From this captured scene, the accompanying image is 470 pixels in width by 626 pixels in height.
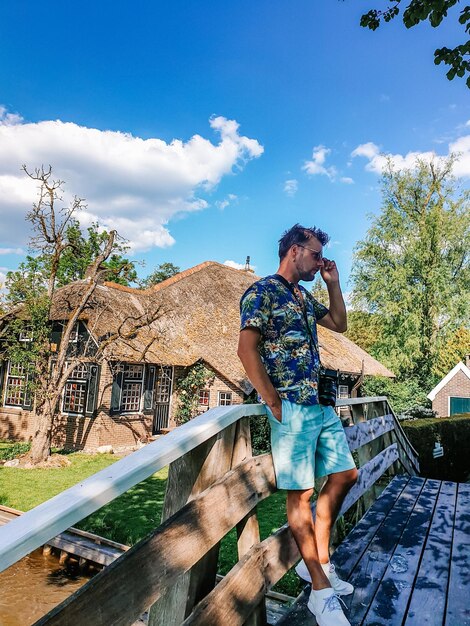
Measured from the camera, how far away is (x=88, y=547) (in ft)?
21.6

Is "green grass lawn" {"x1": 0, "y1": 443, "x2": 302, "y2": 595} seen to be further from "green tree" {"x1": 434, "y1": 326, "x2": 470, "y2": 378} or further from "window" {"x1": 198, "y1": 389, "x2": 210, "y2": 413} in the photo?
"green tree" {"x1": 434, "y1": 326, "x2": 470, "y2": 378}

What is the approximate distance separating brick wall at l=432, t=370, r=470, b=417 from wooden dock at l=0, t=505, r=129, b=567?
26.0 meters

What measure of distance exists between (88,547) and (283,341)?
6.00m

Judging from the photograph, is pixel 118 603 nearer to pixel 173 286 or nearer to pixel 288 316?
pixel 288 316

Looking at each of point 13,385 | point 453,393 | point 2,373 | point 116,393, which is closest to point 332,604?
point 116,393

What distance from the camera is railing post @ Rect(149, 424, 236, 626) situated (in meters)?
1.54

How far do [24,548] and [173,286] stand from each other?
20729mm

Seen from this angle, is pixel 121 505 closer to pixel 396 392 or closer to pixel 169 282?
pixel 169 282

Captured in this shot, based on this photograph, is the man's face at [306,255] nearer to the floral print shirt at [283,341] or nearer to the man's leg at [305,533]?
the floral print shirt at [283,341]

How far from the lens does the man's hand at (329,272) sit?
267 cm

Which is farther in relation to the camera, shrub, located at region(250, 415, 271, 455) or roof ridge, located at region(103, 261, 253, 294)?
roof ridge, located at region(103, 261, 253, 294)

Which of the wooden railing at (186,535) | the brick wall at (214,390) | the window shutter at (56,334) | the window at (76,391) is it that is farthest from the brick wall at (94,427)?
the wooden railing at (186,535)

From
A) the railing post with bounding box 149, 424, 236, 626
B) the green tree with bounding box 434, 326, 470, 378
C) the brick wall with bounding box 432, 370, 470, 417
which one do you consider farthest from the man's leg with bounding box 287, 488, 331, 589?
the green tree with bounding box 434, 326, 470, 378

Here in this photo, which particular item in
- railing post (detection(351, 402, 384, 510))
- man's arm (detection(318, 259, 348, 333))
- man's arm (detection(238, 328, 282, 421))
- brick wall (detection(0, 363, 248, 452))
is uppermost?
man's arm (detection(318, 259, 348, 333))
